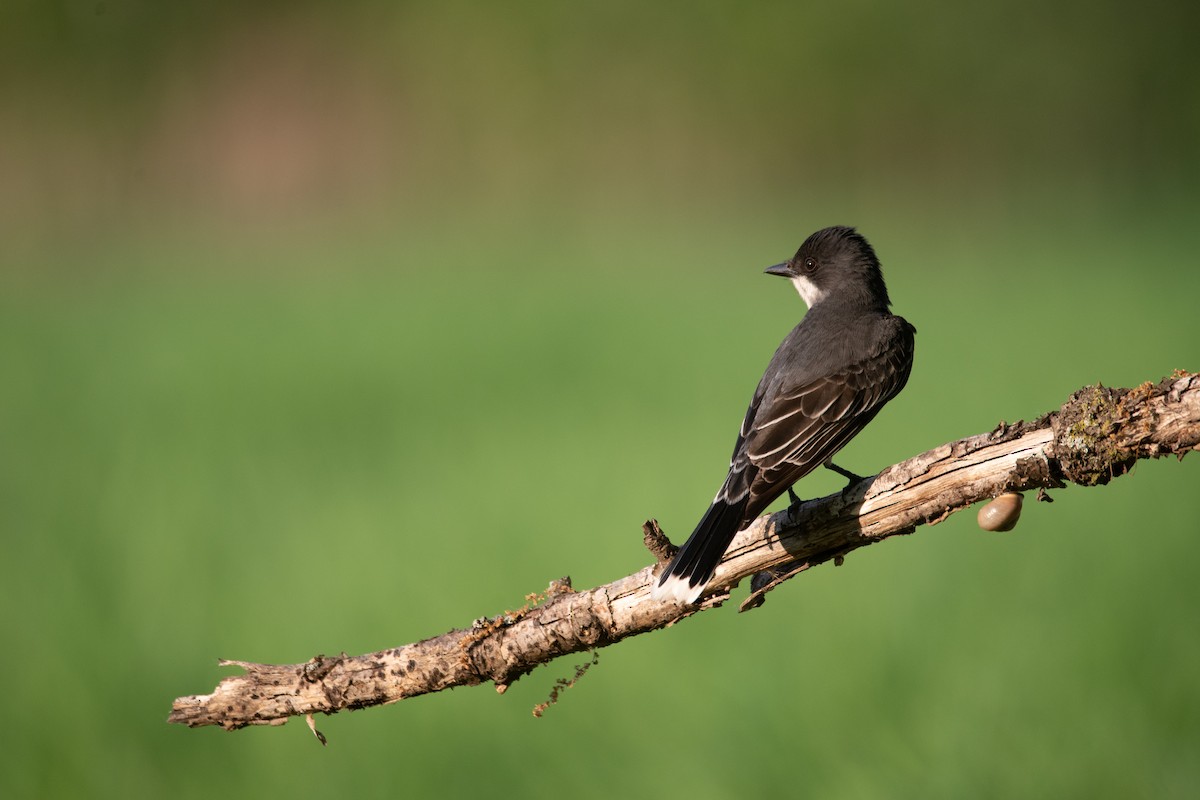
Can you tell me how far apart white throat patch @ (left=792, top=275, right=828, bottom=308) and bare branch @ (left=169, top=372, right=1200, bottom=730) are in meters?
2.85

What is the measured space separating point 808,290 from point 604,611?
352cm

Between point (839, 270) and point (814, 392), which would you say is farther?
point (839, 270)

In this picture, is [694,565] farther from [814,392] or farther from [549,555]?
[549,555]

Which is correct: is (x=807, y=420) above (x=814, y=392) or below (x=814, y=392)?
below

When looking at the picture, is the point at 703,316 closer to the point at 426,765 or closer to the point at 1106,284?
the point at 1106,284

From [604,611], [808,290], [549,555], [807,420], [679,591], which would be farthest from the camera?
[549,555]

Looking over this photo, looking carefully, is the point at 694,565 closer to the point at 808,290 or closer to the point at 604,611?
the point at 604,611

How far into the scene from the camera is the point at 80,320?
17.5 metres

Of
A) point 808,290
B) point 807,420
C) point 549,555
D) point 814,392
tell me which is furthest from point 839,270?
point 549,555

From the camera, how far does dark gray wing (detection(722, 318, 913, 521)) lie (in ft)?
18.1

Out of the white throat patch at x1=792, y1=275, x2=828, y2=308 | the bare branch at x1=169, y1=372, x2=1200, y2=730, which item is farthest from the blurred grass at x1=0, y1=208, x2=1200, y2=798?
the bare branch at x1=169, y1=372, x2=1200, y2=730

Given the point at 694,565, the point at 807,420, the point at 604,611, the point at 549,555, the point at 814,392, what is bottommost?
the point at 549,555

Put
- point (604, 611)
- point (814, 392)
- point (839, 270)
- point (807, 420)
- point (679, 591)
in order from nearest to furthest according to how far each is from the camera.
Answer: point (679, 591) < point (604, 611) < point (807, 420) < point (814, 392) < point (839, 270)

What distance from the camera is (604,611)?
15.4 feet
